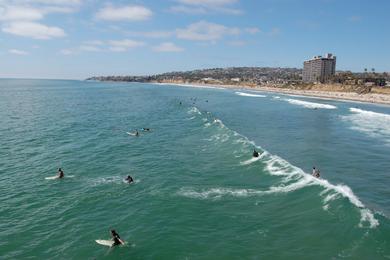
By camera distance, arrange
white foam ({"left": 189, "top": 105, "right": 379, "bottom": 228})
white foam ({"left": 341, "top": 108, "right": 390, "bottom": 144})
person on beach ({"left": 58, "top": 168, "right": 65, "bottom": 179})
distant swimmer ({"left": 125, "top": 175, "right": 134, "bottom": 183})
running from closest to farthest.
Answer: white foam ({"left": 189, "top": 105, "right": 379, "bottom": 228}) → distant swimmer ({"left": 125, "top": 175, "right": 134, "bottom": 183}) → person on beach ({"left": 58, "top": 168, "right": 65, "bottom": 179}) → white foam ({"left": 341, "top": 108, "right": 390, "bottom": 144})

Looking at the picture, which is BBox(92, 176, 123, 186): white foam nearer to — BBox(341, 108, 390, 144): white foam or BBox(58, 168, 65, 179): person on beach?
BBox(58, 168, 65, 179): person on beach

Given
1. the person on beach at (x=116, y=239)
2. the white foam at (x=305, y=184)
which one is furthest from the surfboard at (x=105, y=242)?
the white foam at (x=305, y=184)

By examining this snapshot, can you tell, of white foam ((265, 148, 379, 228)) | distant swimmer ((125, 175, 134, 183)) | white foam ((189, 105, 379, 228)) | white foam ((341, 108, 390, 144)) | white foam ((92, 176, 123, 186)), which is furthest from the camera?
white foam ((341, 108, 390, 144))

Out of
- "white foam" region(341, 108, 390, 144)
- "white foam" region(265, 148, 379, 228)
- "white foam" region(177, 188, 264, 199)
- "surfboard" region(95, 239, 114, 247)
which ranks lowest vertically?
"white foam" region(341, 108, 390, 144)

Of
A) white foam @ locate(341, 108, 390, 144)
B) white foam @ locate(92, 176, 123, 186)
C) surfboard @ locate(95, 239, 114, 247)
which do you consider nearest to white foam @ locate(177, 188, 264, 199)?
white foam @ locate(92, 176, 123, 186)

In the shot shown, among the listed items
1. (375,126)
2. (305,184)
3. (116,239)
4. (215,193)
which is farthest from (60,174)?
(375,126)

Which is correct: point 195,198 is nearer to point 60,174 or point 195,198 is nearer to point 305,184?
point 305,184

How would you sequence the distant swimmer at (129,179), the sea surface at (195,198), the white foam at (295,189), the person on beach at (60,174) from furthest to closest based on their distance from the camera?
the person on beach at (60,174) → the distant swimmer at (129,179) → the white foam at (295,189) → the sea surface at (195,198)

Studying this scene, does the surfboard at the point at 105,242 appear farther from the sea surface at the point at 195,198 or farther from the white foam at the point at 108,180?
the white foam at the point at 108,180

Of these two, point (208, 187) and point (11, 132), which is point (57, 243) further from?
point (11, 132)

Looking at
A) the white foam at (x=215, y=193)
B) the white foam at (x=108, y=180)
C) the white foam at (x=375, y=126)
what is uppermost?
the white foam at (x=215, y=193)

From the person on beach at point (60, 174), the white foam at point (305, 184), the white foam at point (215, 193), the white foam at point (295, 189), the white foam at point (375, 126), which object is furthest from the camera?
the white foam at point (375, 126)
